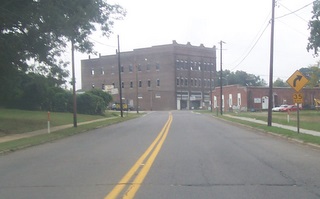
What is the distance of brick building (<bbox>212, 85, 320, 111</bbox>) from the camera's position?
68562mm

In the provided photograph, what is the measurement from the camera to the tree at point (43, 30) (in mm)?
20703

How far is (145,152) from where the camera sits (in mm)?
13109

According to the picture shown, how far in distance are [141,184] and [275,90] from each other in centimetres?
6937

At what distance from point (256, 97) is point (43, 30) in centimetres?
5369

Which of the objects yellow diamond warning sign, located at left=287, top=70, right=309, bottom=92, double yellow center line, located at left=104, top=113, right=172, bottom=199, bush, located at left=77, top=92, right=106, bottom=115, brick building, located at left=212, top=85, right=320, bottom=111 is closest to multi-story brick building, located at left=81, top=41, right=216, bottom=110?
brick building, located at left=212, top=85, right=320, bottom=111

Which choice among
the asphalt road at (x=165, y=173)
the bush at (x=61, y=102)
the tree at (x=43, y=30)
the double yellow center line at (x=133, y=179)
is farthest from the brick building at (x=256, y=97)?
the double yellow center line at (x=133, y=179)

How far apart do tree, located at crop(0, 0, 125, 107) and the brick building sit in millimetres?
46893

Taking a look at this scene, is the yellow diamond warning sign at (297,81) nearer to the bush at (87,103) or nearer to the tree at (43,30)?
the tree at (43,30)

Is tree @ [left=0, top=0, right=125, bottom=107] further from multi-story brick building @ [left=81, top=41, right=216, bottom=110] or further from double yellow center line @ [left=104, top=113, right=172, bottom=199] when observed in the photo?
multi-story brick building @ [left=81, top=41, right=216, bottom=110]

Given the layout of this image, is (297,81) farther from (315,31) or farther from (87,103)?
(87,103)

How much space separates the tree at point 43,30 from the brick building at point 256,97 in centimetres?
4689

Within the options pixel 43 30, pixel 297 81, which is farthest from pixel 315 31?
pixel 43 30

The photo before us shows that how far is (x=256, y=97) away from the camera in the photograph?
69.1 metres

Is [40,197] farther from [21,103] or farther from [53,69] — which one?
[21,103]
